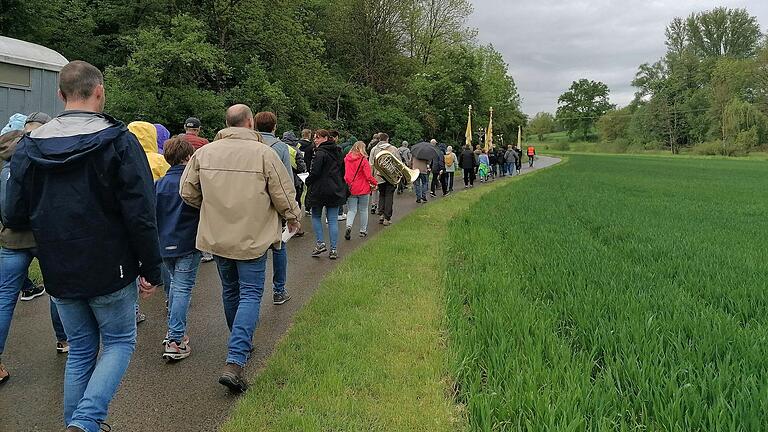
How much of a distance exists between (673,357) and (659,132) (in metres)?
95.4

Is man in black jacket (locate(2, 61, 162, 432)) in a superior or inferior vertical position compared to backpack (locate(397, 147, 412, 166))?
inferior

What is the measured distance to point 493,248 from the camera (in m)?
7.09

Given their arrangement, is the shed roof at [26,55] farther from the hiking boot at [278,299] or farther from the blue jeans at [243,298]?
the blue jeans at [243,298]

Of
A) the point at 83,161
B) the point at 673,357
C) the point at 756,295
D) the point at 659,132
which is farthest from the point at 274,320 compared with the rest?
the point at 659,132

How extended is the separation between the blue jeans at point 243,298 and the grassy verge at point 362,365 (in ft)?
0.76

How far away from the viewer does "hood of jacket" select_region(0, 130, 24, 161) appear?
3.60 m

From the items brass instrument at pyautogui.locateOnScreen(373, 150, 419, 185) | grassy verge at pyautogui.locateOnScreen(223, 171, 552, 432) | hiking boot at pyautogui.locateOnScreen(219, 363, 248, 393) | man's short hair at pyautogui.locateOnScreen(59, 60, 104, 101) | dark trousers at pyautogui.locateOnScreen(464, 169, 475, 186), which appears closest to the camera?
man's short hair at pyautogui.locateOnScreen(59, 60, 104, 101)

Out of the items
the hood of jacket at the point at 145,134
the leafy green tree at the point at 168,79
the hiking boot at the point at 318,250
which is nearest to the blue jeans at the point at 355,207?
the hiking boot at the point at 318,250

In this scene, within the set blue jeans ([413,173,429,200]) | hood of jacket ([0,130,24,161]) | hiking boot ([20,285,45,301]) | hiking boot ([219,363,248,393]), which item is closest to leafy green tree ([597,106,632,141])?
blue jeans ([413,173,429,200])

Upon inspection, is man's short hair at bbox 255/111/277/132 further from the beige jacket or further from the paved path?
the paved path

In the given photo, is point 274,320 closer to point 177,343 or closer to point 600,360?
point 177,343

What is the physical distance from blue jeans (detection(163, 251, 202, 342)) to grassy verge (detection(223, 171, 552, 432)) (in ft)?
2.54

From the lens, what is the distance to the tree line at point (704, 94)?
66.1m

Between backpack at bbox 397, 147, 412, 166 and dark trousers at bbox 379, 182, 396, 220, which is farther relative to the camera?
backpack at bbox 397, 147, 412, 166
